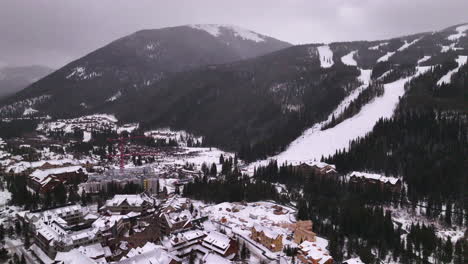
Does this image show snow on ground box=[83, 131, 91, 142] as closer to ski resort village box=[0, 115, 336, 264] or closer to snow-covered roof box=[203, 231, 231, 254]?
ski resort village box=[0, 115, 336, 264]

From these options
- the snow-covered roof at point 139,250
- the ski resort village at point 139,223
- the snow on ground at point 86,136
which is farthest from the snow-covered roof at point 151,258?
the snow on ground at point 86,136

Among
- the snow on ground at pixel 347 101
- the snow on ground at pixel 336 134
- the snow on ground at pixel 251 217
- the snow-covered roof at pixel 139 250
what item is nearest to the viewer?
the snow-covered roof at pixel 139 250

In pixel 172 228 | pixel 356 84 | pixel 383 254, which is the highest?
pixel 356 84

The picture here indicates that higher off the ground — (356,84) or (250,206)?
(356,84)

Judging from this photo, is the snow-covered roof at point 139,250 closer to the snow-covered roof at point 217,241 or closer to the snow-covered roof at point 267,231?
the snow-covered roof at point 217,241

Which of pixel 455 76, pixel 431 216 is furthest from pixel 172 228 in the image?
pixel 455 76

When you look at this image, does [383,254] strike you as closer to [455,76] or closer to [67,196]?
[67,196]

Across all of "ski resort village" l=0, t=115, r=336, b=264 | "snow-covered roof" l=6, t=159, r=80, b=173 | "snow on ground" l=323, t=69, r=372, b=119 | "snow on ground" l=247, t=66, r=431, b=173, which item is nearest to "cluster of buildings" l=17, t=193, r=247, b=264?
"ski resort village" l=0, t=115, r=336, b=264

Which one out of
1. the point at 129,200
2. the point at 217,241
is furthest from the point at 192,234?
the point at 129,200

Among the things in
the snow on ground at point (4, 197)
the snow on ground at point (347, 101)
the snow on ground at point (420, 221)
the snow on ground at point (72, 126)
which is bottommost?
the snow on ground at point (420, 221)
